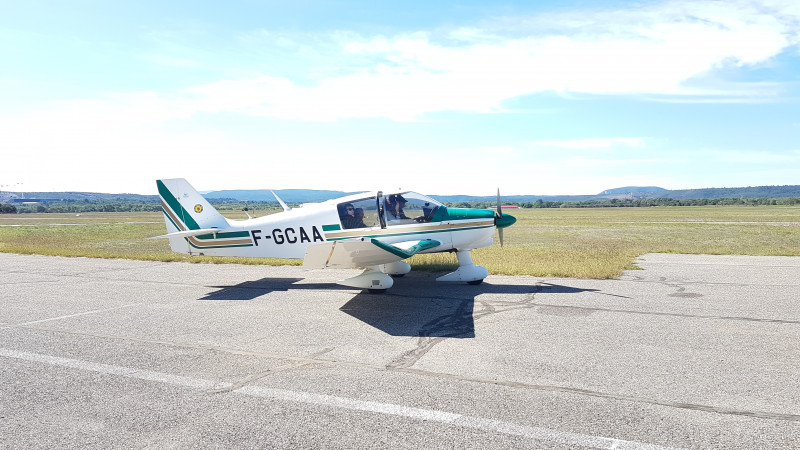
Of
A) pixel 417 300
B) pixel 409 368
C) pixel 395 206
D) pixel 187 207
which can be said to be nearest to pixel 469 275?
pixel 417 300

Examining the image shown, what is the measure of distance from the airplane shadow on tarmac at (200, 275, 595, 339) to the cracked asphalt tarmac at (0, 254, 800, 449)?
0.26 ft

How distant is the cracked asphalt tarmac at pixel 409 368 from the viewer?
414cm

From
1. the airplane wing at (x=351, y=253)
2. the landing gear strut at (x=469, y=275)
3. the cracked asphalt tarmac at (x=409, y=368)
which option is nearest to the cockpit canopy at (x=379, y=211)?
the landing gear strut at (x=469, y=275)

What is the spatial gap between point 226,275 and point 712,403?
1215cm

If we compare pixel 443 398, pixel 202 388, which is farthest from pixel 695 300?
pixel 202 388

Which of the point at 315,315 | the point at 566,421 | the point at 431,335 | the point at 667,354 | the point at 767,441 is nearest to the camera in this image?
the point at 767,441

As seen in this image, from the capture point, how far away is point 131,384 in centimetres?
537

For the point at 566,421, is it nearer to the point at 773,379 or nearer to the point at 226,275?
the point at 773,379

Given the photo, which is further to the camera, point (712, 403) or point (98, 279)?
point (98, 279)

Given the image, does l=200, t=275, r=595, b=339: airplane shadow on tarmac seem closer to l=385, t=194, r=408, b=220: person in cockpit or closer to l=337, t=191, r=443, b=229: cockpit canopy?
l=337, t=191, r=443, b=229: cockpit canopy

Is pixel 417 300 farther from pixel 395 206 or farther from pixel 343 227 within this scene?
pixel 343 227

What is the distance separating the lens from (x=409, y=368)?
5.75 m

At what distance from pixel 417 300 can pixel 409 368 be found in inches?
162

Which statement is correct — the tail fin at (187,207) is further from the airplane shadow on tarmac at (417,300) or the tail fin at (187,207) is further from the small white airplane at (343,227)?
the airplane shadow on tarmac at (417,300)
